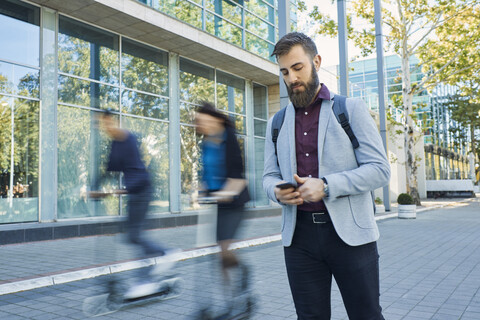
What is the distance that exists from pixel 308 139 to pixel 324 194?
1.11 feet

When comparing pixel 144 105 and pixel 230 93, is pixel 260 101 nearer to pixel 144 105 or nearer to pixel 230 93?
pixel 230 93

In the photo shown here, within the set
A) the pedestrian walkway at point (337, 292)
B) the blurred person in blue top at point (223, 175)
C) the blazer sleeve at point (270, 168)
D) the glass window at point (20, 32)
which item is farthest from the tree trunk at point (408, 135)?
the blazer sleeve at point (270, 168)

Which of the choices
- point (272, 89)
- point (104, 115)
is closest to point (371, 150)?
point (104, 115)

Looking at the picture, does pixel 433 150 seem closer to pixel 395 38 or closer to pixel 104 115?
pixel 395 38

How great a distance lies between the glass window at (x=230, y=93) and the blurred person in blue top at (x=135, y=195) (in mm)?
13563

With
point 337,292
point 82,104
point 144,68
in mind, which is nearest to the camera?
point 337,292

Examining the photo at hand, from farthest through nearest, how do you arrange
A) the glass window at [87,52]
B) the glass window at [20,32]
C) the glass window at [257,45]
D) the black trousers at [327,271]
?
the glass window at [257,45] → the glass window at [87,52] → the glass window at [20,32] → the black trousers at [327,271]

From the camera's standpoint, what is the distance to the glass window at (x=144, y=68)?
562 inches

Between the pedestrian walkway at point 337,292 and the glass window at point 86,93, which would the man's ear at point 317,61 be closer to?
the pedestrian walkway at point 337,292

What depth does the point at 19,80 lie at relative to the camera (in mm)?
11312

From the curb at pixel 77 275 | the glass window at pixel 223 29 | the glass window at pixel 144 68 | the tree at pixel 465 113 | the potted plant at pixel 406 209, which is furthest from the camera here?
the tree at pixel 465 113

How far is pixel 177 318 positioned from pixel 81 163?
30.3 ft

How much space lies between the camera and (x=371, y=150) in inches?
76.0

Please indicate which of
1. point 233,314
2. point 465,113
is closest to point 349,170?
point 233,314
